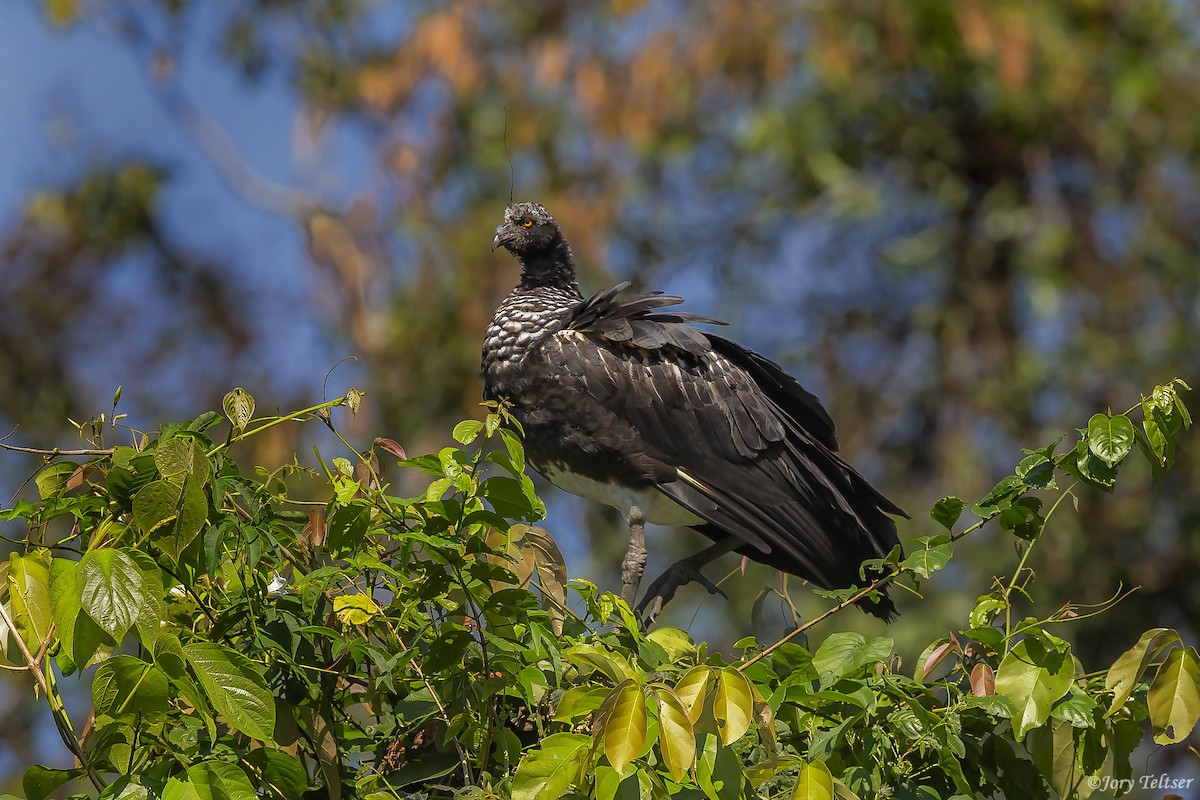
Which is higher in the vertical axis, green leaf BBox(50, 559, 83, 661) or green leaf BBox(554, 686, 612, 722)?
green leaf BBox(50, 559, 83, 661)

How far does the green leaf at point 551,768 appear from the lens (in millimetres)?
1885

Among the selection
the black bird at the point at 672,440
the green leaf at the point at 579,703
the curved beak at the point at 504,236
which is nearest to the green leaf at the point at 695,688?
the green leaf at the point at 579,703

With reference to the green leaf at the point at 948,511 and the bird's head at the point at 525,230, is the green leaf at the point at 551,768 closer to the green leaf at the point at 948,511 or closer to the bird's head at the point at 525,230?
the green leaf at the point at 948,511

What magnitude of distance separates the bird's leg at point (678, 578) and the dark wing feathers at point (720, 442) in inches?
4.3

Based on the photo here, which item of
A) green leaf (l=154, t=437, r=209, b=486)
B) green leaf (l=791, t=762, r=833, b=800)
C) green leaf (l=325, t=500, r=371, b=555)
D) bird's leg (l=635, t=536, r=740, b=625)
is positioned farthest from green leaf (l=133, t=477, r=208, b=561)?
bird's leg (l=635, t=536, r=740, b=625)

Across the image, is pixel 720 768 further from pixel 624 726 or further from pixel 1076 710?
pixel 1076 710

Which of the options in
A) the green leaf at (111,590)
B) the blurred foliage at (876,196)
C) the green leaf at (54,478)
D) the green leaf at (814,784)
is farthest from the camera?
the blurred foliage at (876,196)

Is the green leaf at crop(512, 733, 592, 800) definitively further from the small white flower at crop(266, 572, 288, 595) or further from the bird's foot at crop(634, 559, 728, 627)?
the bird's foot at crop(634, 559, 728, 627)

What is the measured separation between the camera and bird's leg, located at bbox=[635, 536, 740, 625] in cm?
390

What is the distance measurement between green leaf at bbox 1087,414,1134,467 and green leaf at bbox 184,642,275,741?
1.23 m

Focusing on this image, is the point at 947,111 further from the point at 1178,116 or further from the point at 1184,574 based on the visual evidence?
the point at 1184,574

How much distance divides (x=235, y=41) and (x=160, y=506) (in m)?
9.97

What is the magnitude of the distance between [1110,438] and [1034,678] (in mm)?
369

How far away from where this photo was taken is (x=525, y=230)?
13.9ft
